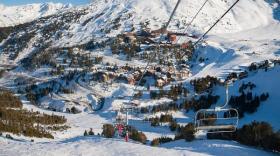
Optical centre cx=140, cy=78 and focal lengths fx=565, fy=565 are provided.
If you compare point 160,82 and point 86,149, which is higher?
point 160,82

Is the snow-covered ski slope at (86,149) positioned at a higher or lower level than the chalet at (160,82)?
lower

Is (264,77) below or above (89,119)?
above

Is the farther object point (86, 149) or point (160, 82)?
point (160, 82)

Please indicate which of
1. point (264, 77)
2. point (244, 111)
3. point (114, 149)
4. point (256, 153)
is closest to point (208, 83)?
point (264, 77)

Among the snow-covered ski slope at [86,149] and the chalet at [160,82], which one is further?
the chalet at [160,82]

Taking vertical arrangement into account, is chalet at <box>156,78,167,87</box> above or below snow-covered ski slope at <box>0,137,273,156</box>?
above

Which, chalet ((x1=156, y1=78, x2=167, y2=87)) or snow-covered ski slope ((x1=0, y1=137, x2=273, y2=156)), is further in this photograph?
chalet ((x1=156, y1=78, x2=167, y2=87))

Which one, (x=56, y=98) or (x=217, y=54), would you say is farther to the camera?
(x=217, y=54)

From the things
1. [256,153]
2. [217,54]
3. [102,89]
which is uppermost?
[217,54]

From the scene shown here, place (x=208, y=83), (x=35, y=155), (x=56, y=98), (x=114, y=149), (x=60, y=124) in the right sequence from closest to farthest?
(x=35, y=155)
(x=114, y=149)
(x=60, y=124)
(x=208, y=83)
(x=56, y=98)

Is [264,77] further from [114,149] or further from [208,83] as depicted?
[114,149]

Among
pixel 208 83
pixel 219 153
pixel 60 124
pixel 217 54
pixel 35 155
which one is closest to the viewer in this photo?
pixel 35 155
